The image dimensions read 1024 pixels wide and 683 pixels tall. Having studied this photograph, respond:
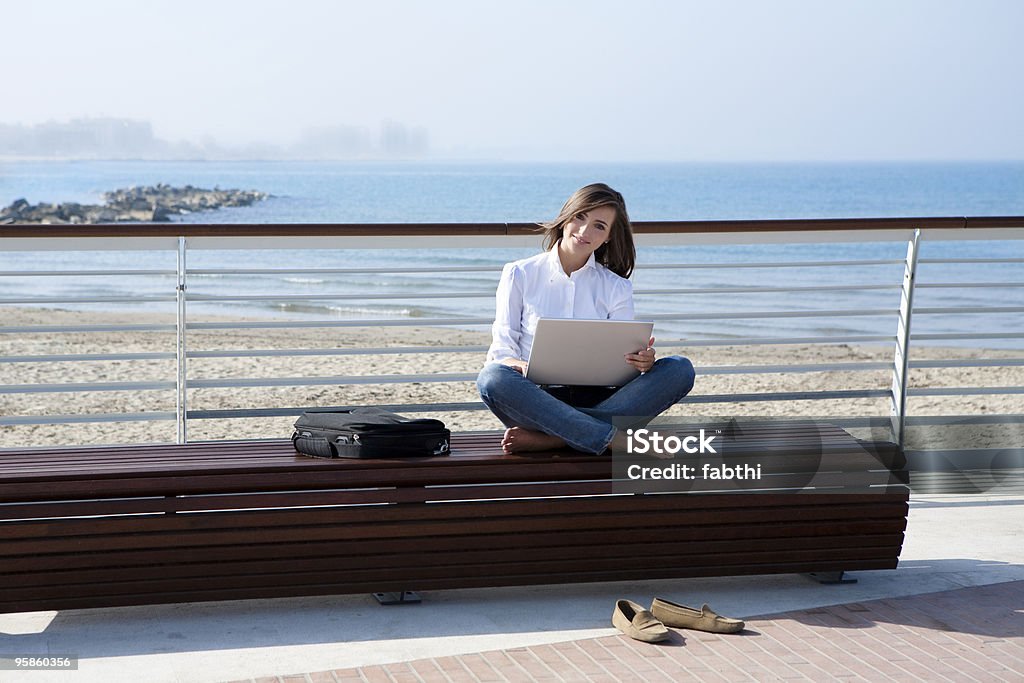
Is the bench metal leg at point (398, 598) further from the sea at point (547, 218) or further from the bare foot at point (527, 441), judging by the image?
the sea at point (547, 218)

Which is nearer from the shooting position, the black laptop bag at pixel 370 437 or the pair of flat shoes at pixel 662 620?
the pair of flat shoes at pixel 662 620

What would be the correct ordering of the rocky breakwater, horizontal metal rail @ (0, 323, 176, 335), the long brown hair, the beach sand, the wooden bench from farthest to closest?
the rocky breakwater, the beach sand, horizontal metal rail @ (0, 323, 176, 335), the long brown hair, the wooden bench

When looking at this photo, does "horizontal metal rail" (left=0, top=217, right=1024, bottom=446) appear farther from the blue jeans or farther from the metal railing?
the blue jeans

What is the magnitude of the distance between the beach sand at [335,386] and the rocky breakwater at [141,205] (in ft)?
114

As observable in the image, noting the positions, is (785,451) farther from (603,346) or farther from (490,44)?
(490,44)

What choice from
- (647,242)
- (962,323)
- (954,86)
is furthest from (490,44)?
(647,242)

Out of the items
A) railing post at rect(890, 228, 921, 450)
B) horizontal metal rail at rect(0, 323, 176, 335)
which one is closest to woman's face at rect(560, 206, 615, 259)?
horizontal metal rail at rect(0, 323, 176, 335)

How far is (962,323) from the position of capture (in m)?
19.9

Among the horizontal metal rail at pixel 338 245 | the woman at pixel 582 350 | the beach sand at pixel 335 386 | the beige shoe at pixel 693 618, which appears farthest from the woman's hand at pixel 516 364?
the beach sand at pixel 335 386

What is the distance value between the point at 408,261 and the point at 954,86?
39687 millimetres

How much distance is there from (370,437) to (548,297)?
3.01 ft

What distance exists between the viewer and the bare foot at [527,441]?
162 inches

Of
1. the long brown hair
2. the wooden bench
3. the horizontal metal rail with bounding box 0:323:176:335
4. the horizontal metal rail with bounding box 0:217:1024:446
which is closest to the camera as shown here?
the wooden bench

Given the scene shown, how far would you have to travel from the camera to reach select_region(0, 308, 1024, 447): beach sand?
966cm
